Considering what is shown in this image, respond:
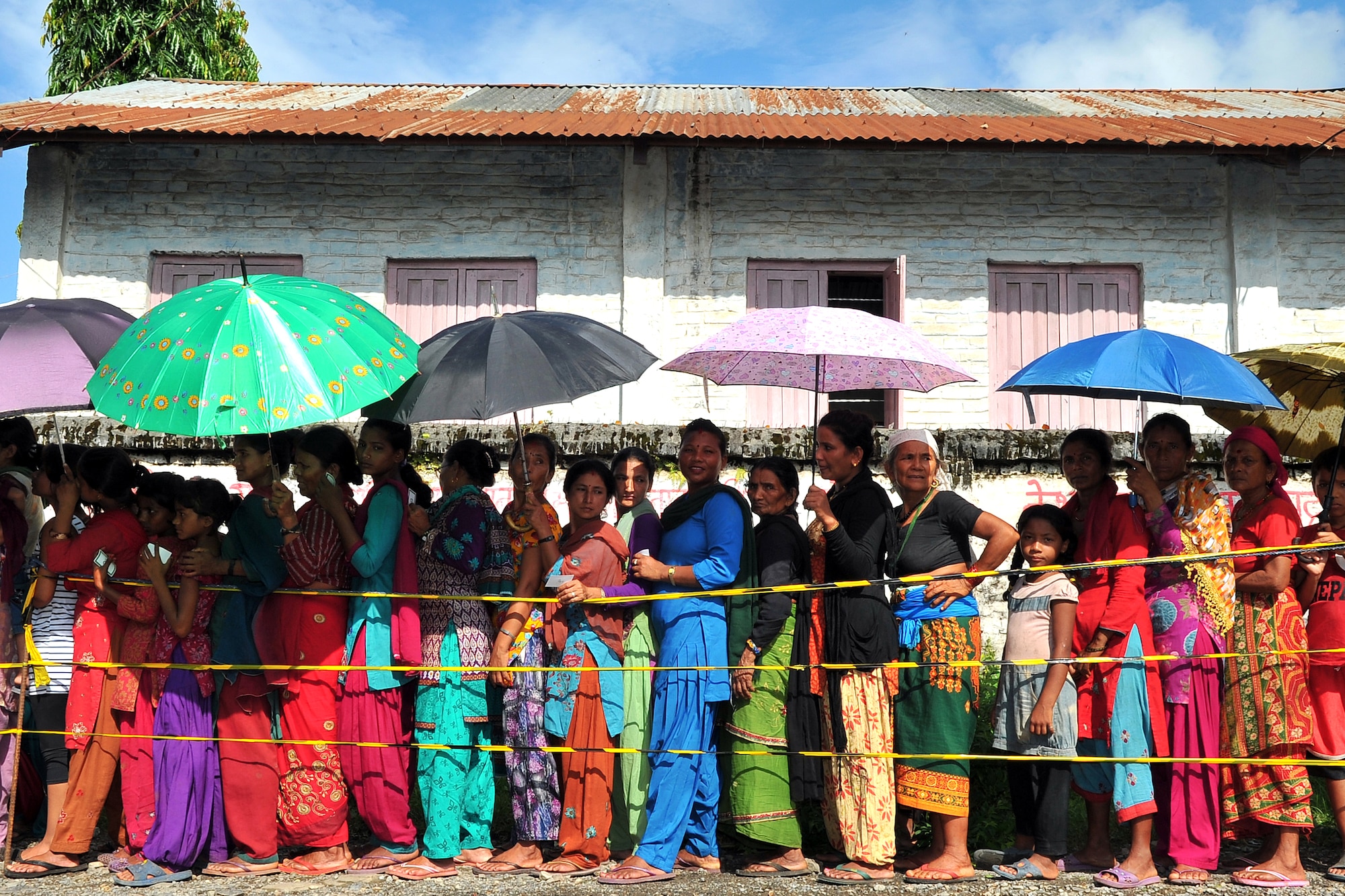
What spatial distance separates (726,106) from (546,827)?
7277mm

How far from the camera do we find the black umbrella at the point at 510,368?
162 inches

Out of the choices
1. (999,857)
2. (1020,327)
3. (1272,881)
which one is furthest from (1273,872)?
(1020,327)

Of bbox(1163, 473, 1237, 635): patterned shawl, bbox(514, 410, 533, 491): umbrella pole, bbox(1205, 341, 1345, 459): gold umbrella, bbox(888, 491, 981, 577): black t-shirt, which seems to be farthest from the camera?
bbox(1205, 341, 1345, 459): gold umbrella

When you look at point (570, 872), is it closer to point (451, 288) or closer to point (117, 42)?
point (451, 288)

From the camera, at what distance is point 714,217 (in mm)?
9188

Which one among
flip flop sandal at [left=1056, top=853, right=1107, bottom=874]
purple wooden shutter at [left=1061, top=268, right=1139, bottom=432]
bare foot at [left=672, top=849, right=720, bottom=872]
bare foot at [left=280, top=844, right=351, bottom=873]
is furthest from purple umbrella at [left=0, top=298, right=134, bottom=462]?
purple wooden shutter at [left=1061, top=268, right=1139, bottom=432]

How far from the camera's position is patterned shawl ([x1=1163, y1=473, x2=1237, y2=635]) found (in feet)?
13.8

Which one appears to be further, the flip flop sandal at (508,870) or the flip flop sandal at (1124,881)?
the flip flop sandal at (508,870)

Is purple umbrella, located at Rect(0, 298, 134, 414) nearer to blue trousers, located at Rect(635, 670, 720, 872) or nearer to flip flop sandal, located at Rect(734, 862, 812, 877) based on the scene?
blue trousers, located at Rect(635, 670, 720, 872)

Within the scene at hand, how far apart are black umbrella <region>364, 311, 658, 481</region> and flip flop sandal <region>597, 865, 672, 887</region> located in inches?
65.9

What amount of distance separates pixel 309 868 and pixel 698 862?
144 centimetres

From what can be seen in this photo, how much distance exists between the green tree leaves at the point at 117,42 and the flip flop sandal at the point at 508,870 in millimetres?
14667

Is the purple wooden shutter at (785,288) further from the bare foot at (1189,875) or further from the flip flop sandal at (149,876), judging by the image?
the flip flop sandal at (149,876)

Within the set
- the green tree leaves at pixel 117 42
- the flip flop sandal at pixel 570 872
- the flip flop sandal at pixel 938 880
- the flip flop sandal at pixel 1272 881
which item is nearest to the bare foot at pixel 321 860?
Result: the flip flop sandal at pixel 570 872
